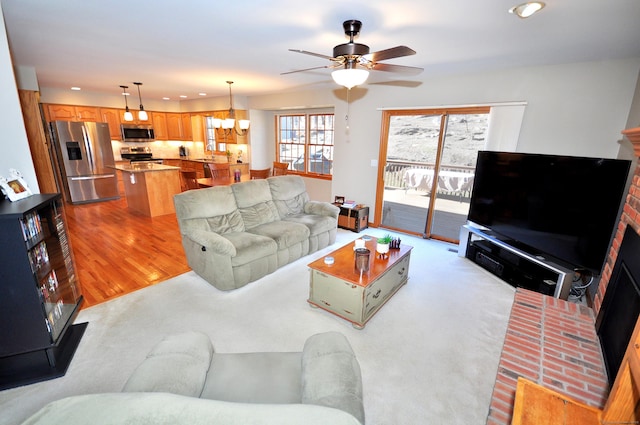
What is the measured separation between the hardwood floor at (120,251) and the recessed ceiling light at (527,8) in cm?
378

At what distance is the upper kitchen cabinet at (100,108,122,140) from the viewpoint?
22.6 feet

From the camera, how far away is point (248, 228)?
11.7 ft

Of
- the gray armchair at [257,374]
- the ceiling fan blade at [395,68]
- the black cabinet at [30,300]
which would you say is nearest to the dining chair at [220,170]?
the black cabinet at [30,300]

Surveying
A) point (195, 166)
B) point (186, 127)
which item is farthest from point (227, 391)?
point (186, 127)

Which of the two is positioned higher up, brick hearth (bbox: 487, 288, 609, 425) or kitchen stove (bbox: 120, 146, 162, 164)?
kitchen stove (bbox: 120, 146, 162, 164)

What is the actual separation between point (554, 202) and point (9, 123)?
14.7 feet

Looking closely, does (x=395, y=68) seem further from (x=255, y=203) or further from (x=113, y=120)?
(x=113, y=120)

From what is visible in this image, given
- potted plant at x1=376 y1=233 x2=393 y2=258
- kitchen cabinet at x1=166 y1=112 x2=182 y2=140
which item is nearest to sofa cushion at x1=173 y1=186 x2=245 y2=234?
potted plant at x1=376 y1=233 x2=393 y2=258

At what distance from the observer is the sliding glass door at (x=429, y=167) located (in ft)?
13.4

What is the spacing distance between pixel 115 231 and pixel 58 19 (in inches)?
122

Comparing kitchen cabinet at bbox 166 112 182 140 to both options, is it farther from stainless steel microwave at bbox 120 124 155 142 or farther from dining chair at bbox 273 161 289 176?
dining chair at bbox 273 161 289 176

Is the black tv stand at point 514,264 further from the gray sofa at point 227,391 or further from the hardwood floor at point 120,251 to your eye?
the hardwood floor at point 120,251

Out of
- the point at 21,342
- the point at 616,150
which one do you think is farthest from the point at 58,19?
the point at 616,150

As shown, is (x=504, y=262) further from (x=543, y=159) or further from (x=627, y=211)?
(x=627, y=211)
